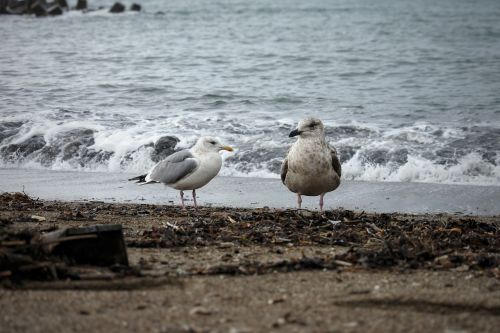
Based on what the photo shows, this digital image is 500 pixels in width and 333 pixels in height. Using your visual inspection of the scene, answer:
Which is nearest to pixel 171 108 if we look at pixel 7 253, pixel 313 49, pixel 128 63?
pixel 128 63

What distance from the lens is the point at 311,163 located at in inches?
265

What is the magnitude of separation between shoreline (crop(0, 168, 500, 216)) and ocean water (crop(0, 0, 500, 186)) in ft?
1.77

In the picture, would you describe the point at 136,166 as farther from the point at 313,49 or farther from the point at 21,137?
the point at 313,49

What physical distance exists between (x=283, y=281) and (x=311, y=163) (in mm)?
2863

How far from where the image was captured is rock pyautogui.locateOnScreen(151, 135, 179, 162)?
33.2ft

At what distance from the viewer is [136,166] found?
32.3 feet

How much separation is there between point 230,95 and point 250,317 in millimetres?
10825

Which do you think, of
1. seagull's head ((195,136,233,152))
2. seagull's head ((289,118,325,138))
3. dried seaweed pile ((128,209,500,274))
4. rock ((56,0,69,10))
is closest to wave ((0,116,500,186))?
seagull's head ((195,136,233,152))

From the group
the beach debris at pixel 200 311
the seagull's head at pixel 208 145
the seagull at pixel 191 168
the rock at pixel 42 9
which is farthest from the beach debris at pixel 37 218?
the rock at pixel 42 9

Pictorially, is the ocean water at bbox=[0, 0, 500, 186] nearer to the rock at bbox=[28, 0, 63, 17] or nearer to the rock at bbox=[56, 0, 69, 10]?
the rock at bbox=[28, 0, 63, 17]

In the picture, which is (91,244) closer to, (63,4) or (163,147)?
(163,147)

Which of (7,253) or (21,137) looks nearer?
(7,253)

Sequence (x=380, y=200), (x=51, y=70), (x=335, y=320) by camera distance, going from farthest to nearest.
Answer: (x=51, y=70) → (x=380, y=200) → (x=335, y=320)

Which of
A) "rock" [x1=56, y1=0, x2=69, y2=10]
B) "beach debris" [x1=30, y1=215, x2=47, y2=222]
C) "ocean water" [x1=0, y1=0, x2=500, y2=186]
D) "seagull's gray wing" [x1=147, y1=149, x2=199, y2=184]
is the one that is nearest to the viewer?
"beach debris" [x1=30, y1=215, x2=47, y2=222]
